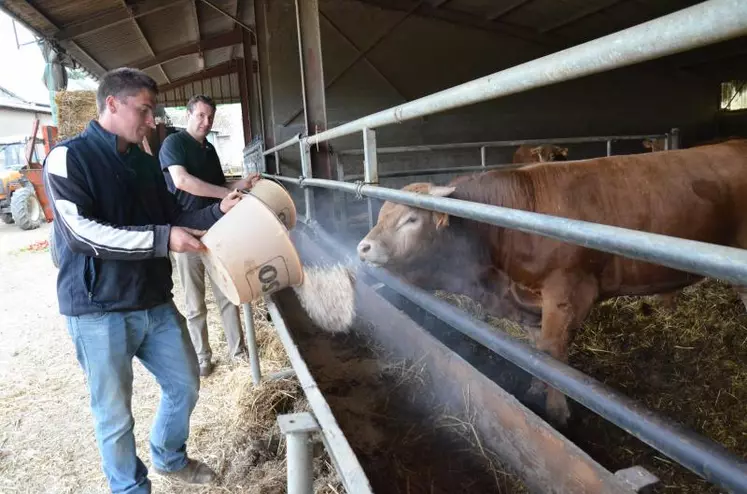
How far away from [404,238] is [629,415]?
161 cm

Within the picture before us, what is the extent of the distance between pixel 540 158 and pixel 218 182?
549 cm

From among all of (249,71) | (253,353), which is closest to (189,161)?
(253,353)

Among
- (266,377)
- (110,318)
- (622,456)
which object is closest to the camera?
(110,318)

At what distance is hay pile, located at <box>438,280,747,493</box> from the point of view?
266 centimetres

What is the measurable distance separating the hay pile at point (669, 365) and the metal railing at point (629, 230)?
98 cm

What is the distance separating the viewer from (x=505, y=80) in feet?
4.70

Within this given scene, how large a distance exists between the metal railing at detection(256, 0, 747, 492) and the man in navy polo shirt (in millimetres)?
2209

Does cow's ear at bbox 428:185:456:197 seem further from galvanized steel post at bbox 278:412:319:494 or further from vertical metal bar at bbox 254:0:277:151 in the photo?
vertical metal bar at bbox 254:0:277:151

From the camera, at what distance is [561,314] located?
3012 mm

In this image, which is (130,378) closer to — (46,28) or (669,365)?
(669,365)

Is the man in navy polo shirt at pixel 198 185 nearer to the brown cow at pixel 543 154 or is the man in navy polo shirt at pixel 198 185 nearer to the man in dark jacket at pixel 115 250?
the man in dark jacket at pixel 115 250

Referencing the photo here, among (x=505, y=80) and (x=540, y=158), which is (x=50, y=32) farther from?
(x=505, y=80)

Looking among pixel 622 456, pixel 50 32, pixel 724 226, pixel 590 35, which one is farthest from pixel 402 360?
pixel 590 35

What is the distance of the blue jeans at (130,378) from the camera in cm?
234
